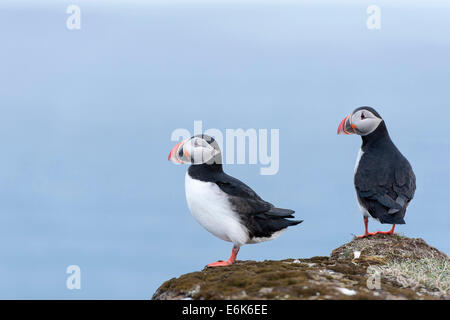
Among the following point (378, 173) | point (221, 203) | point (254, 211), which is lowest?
point (254, 211)

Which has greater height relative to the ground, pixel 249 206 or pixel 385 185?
pixel 385 185

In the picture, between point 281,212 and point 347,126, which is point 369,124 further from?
point 281,212

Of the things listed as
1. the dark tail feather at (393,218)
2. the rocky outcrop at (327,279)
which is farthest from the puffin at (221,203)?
the dark tail feather at (393,218)

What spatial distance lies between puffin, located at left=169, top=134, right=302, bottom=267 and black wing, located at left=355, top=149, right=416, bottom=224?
1568 millimetres

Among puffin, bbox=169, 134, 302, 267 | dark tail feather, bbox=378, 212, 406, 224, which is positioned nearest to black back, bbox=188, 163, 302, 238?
puffin, bbox=169, 134, 302, 267

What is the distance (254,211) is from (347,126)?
299 centimetres

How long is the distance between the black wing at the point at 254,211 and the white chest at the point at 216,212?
0.09 metres

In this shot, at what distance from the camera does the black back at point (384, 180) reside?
9.76 metres

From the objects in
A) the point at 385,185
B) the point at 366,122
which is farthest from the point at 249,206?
the point at 366,122

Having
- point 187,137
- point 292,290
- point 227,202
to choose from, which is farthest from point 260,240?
point 292,290

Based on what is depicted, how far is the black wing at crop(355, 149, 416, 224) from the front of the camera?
9.73 m

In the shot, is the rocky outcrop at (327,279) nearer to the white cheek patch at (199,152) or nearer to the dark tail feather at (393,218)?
the dark tail feather at (393,218)

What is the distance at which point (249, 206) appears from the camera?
8.88 meters
